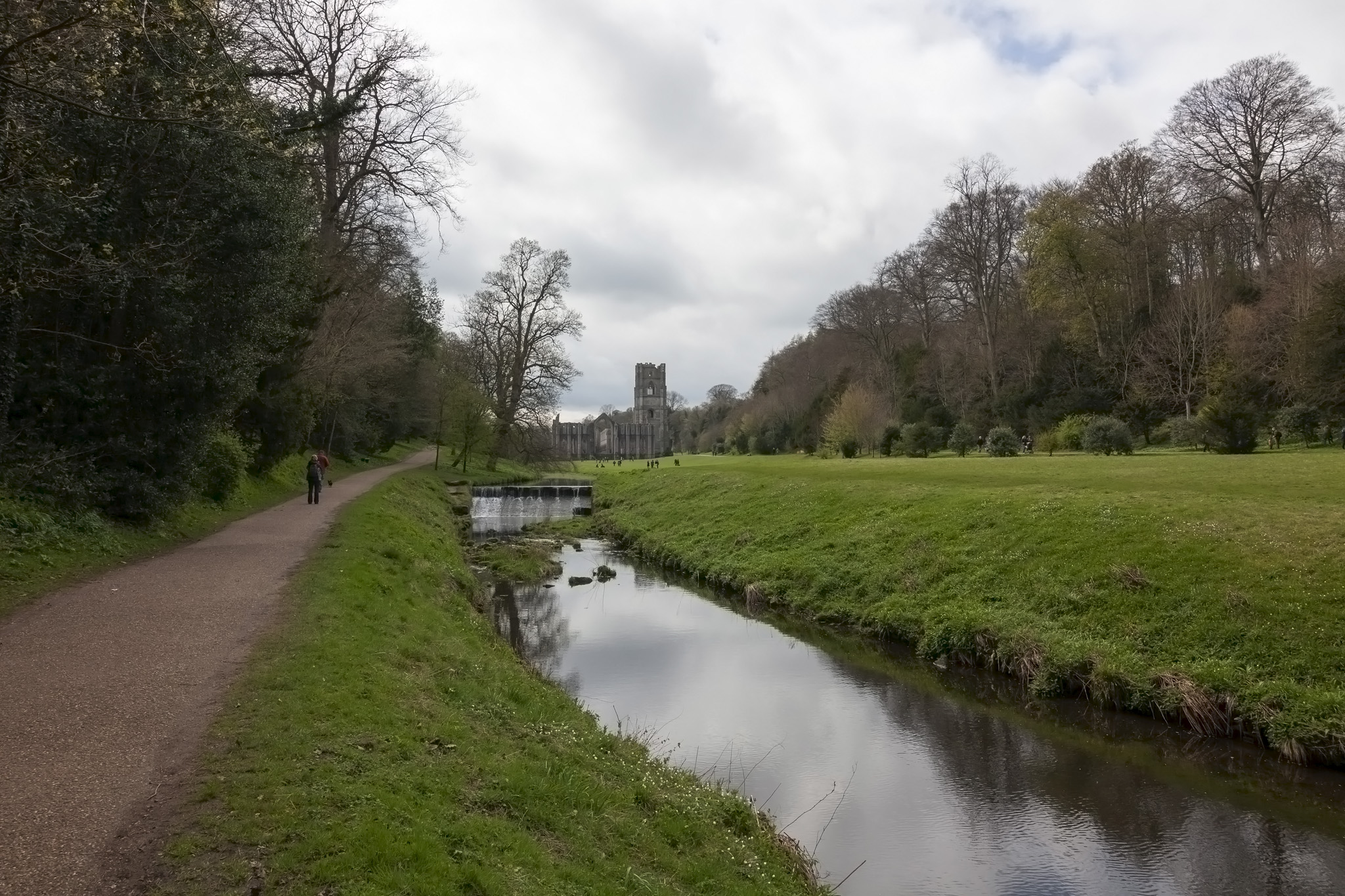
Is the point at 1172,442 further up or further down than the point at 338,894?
further up

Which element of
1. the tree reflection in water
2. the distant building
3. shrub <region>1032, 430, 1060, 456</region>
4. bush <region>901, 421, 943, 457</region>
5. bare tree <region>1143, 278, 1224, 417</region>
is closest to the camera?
the tree reflection in water

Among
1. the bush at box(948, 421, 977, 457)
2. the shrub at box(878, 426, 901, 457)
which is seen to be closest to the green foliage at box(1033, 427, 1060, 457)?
the bush at box(948, 421, 977, 457)

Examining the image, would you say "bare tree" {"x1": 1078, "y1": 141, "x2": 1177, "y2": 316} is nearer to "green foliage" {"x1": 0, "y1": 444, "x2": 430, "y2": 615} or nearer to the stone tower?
"green foliage" {"x1": 0, "y1": 444, "x2": 430, "y2": 615}

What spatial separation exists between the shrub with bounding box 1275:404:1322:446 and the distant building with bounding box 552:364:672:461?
87696 mm

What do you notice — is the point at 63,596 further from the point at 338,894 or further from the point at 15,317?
the point at 338,894

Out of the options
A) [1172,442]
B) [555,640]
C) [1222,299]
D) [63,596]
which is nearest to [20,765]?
[63,596]

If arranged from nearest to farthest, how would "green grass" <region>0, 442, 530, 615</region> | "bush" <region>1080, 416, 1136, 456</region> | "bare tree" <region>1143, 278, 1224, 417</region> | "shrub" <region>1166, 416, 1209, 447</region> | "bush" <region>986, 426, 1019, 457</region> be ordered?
"green grass" <region>0, 442, 530, 615</region>
"shrub" <region>1166, 416, 1209, 447</region>
"bush" <region>1080, 416, 1136, 456</region>
"bare tree" <region>1143, 278, 1224, 417</region>
"bush" <region>986, 426, 1019, 457</region>

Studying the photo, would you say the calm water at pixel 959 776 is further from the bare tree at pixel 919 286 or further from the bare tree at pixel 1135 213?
the bare tree at pixel 919 286

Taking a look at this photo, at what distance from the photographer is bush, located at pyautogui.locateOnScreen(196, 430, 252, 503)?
770 inches

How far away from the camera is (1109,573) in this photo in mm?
13891

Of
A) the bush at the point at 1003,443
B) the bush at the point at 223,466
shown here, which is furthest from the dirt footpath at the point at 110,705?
the bush at the point at 1003,443

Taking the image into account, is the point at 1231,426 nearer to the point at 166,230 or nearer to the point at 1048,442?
the point at 1048,442

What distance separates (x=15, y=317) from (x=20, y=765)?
873cm

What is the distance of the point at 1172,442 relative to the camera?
34.0 meters
